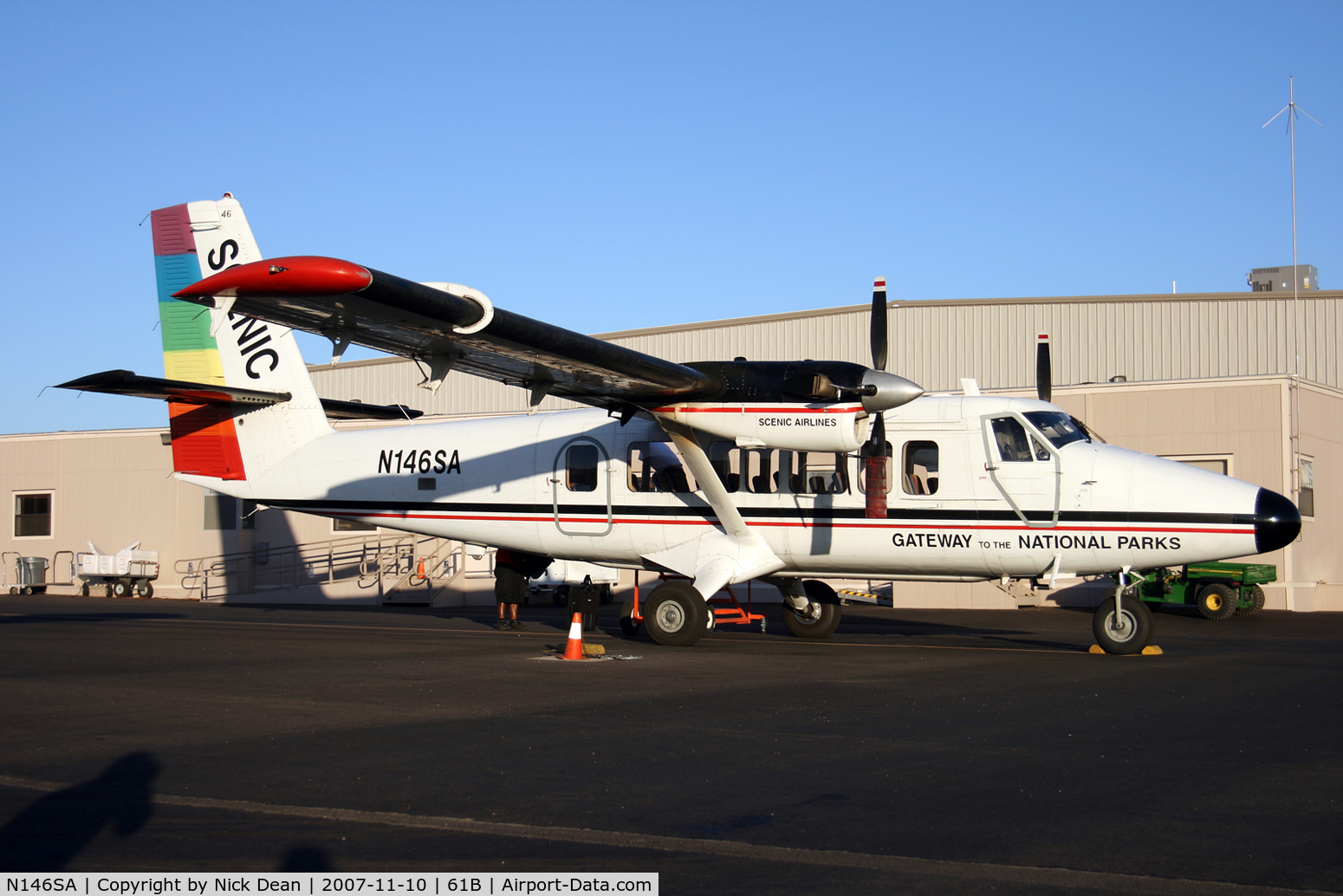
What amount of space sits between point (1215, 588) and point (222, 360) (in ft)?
66.2

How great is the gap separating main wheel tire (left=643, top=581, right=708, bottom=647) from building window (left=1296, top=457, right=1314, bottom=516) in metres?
18.1

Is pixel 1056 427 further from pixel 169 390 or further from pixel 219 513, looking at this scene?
pixel 219 513

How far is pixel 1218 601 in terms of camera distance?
23.8m

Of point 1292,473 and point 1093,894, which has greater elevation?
point 1292,473

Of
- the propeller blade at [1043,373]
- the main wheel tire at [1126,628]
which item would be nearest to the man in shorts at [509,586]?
the propeller blade at [1043,373]

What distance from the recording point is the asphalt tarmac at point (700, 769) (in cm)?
464

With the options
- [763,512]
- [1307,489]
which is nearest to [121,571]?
[763,512]

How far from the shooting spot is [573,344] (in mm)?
12492

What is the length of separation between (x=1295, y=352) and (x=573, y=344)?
102 feet

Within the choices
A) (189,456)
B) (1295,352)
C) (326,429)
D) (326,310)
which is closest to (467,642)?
(326,429)

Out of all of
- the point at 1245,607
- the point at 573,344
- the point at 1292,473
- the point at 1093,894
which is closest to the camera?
the point at 1093,894

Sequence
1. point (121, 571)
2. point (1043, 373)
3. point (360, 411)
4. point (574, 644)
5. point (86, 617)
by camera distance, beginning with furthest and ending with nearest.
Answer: point (121, 571)
point (86, 617)
point (360, 411)
point (1043, 373)
point (574, 644)

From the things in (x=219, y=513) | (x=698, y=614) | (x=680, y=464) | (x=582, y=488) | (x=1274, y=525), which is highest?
(x=680, y=464)

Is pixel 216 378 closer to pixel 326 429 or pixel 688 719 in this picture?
pixel 326 429
